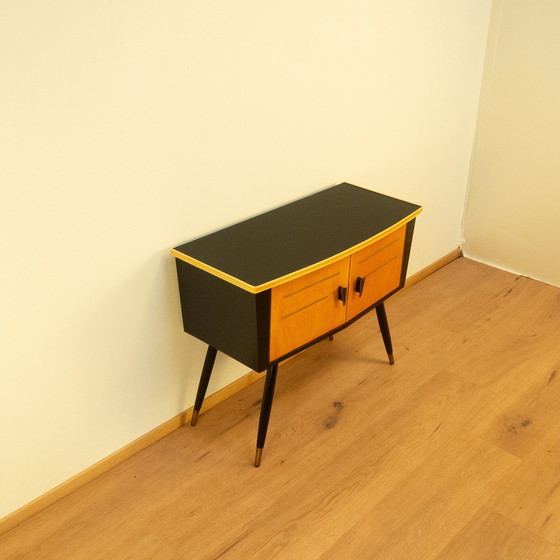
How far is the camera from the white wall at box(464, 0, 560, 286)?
255 cm

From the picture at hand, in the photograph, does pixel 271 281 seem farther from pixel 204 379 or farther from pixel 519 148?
pixel 519 148

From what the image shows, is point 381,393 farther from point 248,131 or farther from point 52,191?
point 52,191

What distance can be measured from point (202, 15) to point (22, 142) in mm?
544

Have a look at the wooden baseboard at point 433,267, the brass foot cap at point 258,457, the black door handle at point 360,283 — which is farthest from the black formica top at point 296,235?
the wooden baseboard at point 433,267

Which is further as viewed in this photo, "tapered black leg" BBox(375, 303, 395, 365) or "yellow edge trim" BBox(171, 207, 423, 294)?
"tapered black leg" BBox(375, 303, 395, 365)

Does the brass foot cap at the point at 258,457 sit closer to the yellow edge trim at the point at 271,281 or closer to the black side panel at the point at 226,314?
the black side panel at the point at 226,314

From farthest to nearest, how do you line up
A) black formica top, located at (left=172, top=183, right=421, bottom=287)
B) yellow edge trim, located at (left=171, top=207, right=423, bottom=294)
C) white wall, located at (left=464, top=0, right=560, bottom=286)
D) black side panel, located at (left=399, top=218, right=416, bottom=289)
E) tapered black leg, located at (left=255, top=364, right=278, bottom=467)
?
1. white wall, located at (left=464, top=0, right=560, bottom=286)
2. black side panel, located at (left=399, top=218, right=416, bottom=289)
3. tapered black leg, located at (left=255, top=364, right=278, bottom=467)
4. black formica top, located at (left=172, top=183, right=421, bottom=287)
5. yellow edge trim, located at (left=171, top=207, right=423, bottom=294)

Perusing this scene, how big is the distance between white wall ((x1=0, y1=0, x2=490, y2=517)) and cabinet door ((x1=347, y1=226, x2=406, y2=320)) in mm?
347

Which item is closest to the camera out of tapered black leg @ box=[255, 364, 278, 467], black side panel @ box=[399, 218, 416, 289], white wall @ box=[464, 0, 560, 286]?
tapered black leg @ box=[255, 364, 278, 467]

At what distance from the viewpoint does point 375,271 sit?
2.00m

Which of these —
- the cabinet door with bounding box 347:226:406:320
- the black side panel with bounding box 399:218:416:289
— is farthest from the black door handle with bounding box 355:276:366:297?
the black side panel with bounding box 399:218:416:289

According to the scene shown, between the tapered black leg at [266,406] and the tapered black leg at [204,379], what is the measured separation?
199 mm

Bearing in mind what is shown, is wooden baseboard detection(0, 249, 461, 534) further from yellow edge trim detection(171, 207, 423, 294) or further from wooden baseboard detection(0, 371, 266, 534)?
yellow edge trim detection(171, 207, 423, 294)

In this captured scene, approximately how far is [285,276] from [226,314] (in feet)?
0.67
